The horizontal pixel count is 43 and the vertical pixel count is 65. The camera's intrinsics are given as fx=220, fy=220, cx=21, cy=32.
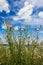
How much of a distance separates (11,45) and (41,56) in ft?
4.63

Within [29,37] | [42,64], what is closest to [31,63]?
[42,64]

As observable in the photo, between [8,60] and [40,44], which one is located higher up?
[40,44]

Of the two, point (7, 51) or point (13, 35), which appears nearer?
point (13, 35)

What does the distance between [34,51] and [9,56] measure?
3.21 feet

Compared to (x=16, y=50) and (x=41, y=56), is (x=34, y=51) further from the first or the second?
(x=16, y=50)

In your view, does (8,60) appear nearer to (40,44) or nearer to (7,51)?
(7,51)

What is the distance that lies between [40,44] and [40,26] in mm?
762

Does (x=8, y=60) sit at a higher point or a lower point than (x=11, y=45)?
lower

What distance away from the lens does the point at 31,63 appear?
316 inches

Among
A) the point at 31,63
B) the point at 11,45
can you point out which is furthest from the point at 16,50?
the point at 31,63

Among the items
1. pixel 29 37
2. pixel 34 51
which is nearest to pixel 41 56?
pixel 34 51

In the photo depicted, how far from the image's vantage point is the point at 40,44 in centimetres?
832

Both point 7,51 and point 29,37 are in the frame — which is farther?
point 7,51

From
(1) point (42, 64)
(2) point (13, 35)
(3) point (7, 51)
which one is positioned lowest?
(1) point (42, 64)
